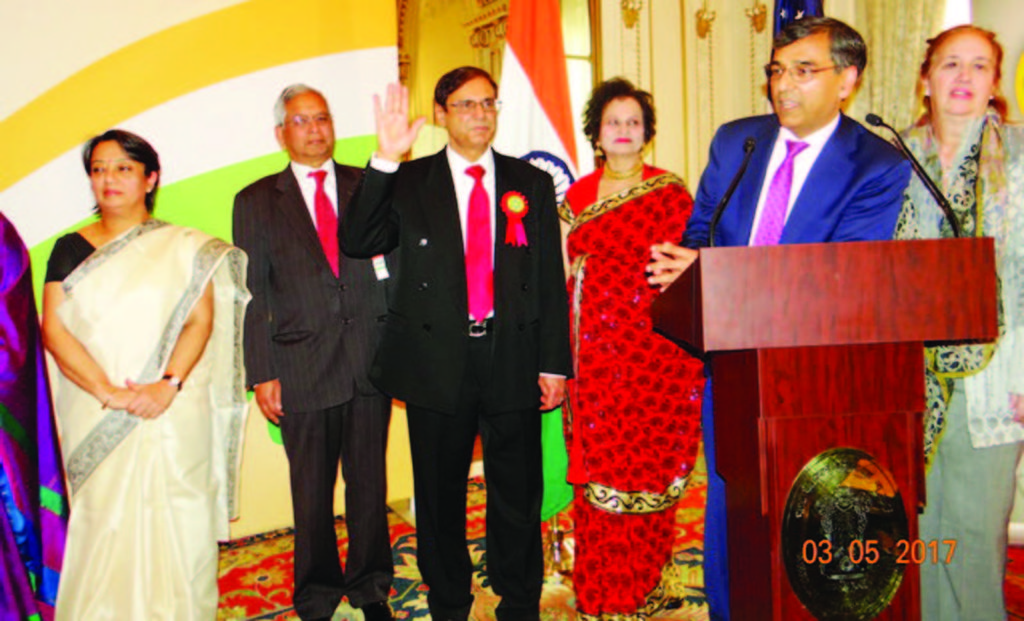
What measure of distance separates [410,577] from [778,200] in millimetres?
2083

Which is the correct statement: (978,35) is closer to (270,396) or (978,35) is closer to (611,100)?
(611,100)

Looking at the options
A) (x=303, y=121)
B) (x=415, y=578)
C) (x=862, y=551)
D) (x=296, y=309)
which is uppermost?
(x=303, y=121)

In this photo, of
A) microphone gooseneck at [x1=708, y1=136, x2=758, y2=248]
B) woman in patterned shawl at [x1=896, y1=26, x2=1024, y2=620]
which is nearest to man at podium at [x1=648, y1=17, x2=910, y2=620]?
microphone gooseneck at [x1=708, y1=136, x2=758, y2=248]

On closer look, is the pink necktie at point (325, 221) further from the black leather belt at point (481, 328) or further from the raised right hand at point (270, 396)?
the black leather belt at point (481, 328)

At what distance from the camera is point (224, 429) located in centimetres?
256

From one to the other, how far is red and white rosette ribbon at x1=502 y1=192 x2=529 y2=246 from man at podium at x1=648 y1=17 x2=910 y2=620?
70cm

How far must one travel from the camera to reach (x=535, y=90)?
137 inches

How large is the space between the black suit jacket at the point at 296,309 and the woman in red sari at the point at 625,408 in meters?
0.78

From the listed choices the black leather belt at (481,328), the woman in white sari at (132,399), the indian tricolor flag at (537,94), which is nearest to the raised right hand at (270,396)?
the woman in white sari at (132,399)

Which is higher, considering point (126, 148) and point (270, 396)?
point (126, 148)

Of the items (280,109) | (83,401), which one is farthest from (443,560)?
(280,109)

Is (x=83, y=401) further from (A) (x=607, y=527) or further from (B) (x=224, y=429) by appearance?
(A) (x=607, y=527)

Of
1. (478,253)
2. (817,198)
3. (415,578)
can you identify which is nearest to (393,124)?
(478,253)

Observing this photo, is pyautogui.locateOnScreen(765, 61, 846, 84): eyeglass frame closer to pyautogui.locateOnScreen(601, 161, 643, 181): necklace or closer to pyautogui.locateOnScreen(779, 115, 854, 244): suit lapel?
pyautogui.locateOnScreen(779, 115, 854, 244): suit lapel
